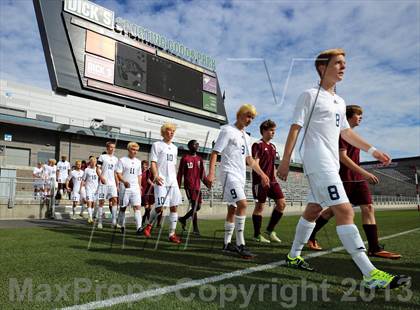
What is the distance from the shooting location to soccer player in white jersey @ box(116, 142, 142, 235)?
769 centimetres

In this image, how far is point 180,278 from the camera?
3.36m

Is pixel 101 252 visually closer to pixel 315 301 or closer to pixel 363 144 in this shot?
pixel 315 301

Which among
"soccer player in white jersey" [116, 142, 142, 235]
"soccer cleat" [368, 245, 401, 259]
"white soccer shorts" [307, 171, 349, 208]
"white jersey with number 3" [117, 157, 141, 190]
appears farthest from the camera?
"white jersey with number 3" [117, 157, 141, 190]

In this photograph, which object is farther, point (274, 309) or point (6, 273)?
point (6, 273)

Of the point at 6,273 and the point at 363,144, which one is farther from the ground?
the point at 363,144

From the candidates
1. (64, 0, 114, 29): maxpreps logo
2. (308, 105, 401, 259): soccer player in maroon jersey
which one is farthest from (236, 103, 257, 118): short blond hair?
(64, 0, 114, 29): maxpreps logo

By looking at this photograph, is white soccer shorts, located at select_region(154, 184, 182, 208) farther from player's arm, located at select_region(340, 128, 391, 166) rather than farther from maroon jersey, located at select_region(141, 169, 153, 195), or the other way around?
maroon jersey, located at select_region(141, 169, 153, 195)

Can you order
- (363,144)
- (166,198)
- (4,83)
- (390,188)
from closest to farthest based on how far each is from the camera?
(363,144) → (166,198) → (4,83) → (390,188)

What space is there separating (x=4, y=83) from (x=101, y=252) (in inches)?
987

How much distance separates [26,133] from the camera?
74.5 ft

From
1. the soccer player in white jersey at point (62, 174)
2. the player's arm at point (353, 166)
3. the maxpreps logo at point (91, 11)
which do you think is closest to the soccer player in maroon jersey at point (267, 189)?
the player's arm at point (353, 166)

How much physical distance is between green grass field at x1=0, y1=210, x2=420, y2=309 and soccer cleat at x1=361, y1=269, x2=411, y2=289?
8 centimetres

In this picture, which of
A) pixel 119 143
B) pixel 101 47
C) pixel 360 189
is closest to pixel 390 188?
pixel 119 143

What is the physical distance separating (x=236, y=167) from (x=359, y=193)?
6.08 feet
